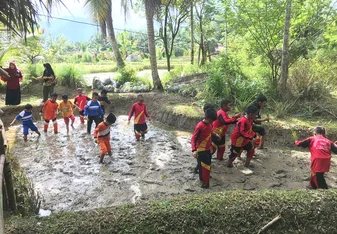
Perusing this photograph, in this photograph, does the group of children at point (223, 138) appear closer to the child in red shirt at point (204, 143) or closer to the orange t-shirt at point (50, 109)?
the child in red shirt at point (204, 143)

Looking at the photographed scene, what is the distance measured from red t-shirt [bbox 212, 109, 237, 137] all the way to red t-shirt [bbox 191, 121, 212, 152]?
78cm

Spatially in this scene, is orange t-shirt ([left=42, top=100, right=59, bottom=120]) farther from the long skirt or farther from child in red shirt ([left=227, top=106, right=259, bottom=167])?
child in red shirt ([left=227, top=106, right=259, bottom=167])

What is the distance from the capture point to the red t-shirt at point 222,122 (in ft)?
20.0

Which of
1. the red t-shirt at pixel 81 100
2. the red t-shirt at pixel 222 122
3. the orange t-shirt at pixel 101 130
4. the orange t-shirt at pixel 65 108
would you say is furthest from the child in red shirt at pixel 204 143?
the red t-shirt at pixel 81 100

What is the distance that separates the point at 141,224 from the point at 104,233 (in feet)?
1.31

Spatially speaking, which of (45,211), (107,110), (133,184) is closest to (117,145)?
(133,184)

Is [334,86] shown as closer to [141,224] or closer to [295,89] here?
[295,89]

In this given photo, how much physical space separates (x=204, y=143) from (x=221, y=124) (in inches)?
46.5

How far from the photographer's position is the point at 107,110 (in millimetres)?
12281

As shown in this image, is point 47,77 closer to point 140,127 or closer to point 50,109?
point 50,109

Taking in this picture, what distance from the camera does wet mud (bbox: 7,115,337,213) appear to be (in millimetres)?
5434

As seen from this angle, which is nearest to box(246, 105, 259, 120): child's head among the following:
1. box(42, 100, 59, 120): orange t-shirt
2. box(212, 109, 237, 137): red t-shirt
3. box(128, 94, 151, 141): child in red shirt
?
box(212, 109, 237, 137): red t-shirt

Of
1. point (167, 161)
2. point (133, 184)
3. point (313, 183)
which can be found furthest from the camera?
point (167, 161)

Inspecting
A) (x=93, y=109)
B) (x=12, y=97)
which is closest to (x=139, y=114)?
(x=93, y=109)
